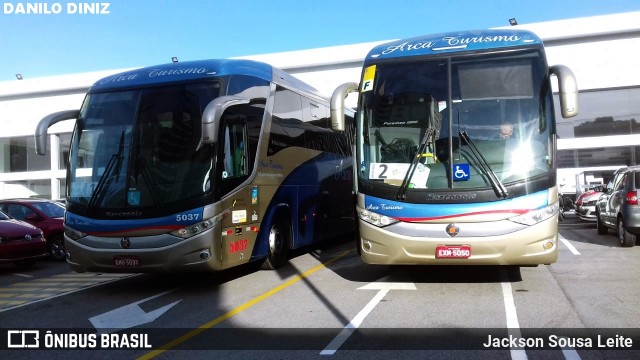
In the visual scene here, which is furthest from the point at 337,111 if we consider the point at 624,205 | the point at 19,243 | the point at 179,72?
the point at 19,243

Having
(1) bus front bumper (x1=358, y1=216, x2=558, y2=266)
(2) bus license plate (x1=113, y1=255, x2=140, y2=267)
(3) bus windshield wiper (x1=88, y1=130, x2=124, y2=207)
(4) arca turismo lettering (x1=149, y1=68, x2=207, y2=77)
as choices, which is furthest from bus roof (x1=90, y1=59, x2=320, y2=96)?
(1) bus front bumper (x1=358, y1=216, x2=558, y2=266)

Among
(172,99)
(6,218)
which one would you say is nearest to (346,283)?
(172,99)

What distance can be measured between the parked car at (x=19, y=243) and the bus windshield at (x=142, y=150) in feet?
13.5

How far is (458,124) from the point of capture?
775 cm

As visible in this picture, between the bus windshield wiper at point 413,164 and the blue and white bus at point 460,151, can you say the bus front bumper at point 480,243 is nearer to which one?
the blue and white bus at point 460,151

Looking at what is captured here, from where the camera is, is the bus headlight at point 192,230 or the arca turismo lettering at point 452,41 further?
the arca turismo lettering at point 452,41

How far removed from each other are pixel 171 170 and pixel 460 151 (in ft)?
13.7

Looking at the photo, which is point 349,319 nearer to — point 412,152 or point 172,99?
A: point 412,152

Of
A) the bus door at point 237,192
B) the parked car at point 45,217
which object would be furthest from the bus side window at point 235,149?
the parked car at point 45,217

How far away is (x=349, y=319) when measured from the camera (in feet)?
21.2

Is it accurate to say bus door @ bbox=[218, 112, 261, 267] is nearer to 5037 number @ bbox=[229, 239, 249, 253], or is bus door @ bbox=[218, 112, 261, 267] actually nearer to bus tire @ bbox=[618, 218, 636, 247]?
5037 number @ bbox=[229, 239, 249, 253]

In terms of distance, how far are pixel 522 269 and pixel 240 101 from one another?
5.64 meters

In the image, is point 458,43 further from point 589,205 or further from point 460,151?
point 589,205

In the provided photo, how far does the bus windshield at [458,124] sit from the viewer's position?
24.7ft
